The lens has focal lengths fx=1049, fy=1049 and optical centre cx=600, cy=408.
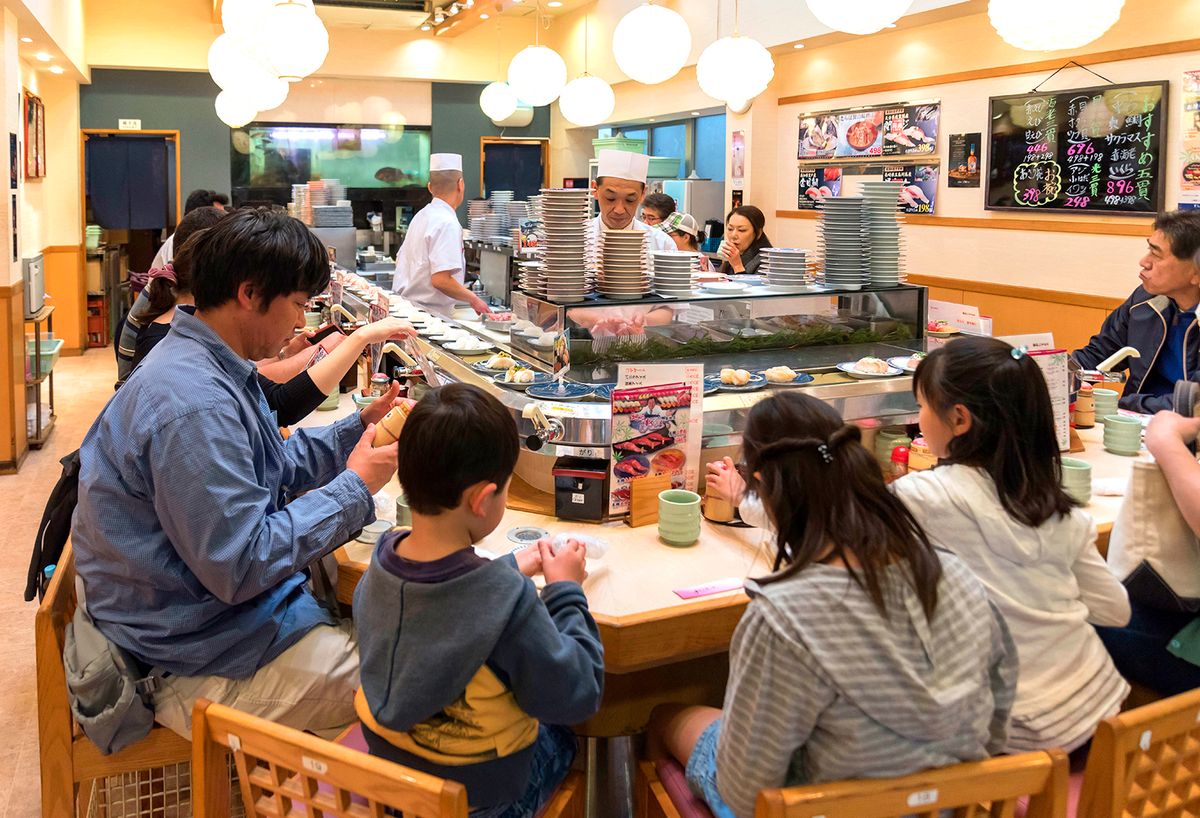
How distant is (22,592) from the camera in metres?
4.50

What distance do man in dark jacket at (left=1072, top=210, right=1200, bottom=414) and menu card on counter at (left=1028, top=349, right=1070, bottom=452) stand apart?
0.92 m

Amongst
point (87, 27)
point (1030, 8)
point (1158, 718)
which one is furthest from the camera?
point (87, 27)

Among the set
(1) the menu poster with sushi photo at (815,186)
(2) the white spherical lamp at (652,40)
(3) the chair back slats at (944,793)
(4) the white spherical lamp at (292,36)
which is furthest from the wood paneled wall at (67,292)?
(3) the chair back slats at (944,793)

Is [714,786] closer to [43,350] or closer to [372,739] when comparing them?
[372,739]

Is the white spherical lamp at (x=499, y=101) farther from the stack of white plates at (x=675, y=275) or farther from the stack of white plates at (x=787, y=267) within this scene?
the stack of white plates at (x=675, y=275)

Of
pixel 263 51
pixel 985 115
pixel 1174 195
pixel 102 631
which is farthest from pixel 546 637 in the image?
pixel 985 115

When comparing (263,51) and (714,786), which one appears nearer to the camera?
(714,786)

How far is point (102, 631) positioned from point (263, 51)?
374 centimetres

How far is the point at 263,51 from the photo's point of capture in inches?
200

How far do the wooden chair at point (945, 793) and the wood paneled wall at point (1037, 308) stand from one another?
517 centimetres

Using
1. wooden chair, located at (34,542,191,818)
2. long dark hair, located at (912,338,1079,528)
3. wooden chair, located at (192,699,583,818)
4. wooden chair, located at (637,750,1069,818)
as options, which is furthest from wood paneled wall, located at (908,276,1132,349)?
wooden chair, located at (192,699,583,818)

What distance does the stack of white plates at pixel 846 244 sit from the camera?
3645 mm

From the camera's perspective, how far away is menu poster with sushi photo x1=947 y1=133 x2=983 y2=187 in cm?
712

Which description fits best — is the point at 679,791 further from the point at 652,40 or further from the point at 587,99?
the point at 587,99
